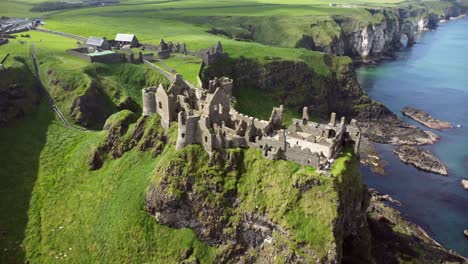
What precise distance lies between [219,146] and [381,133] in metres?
81.7

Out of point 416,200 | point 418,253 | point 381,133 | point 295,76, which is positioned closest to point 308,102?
point 295,76

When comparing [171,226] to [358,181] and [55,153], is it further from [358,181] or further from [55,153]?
[55,153]

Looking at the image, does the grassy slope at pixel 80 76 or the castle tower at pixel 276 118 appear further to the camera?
the grassy slope at pixel 80 76

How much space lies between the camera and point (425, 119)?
460 ft

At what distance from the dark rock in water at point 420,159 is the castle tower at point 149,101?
229ft

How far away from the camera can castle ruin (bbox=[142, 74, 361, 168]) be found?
193ft

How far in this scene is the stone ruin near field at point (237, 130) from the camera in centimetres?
5870

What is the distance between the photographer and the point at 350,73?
519 ft

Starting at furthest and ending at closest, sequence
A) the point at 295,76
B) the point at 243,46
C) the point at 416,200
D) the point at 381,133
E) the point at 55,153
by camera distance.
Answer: the point at 243,46 → the point at 295,76 → the point at 381,133 → the point at 416,200 → the point at 55,153

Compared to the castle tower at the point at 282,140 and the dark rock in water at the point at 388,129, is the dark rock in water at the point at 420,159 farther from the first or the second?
the castle tower at the point at 282,140

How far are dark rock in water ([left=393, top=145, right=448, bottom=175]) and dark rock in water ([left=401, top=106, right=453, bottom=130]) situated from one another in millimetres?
23647

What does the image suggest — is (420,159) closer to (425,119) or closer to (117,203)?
(425,119)

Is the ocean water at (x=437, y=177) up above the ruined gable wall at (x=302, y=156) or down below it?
below

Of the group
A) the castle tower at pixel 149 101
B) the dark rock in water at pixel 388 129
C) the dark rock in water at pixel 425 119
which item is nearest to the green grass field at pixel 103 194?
the castle tower at pixel 149 101
